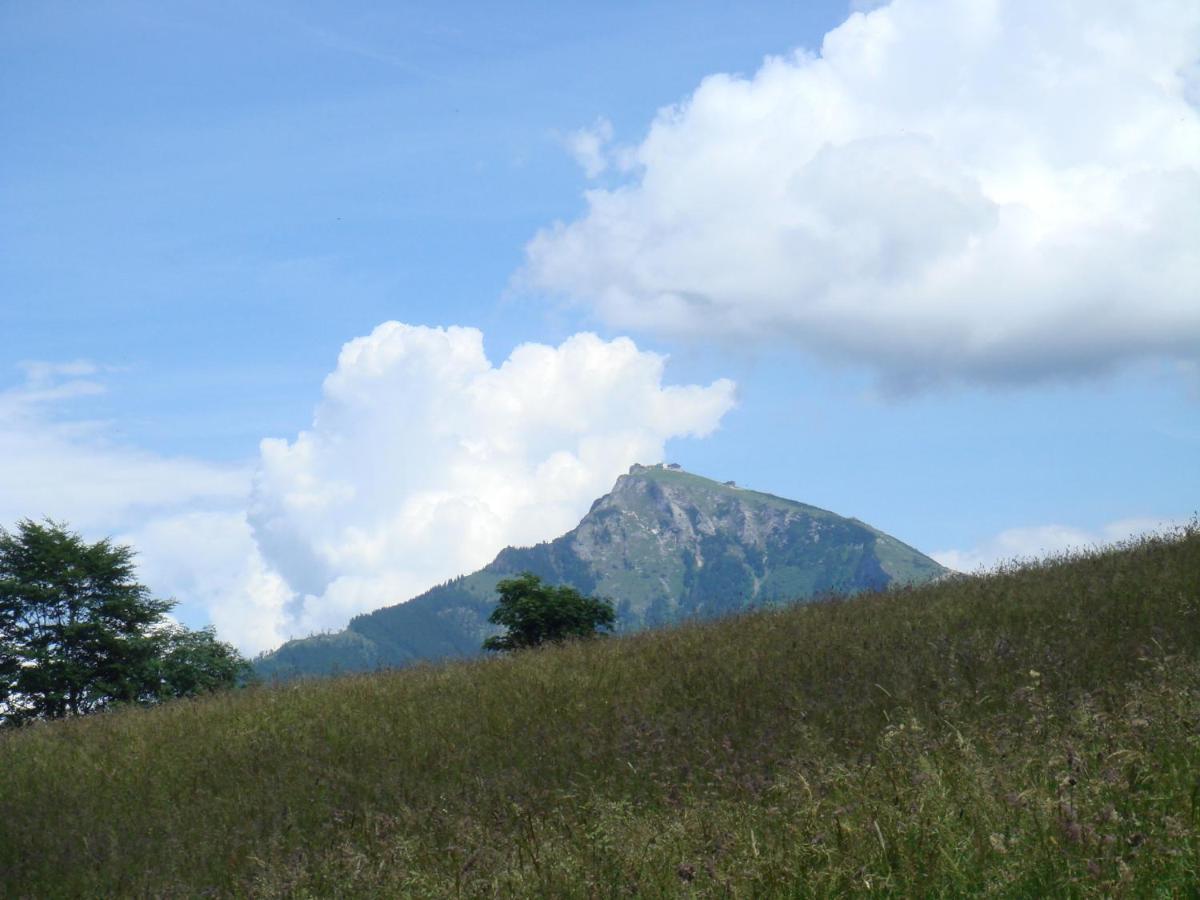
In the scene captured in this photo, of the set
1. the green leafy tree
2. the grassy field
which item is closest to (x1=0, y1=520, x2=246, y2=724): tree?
the green leafy tree

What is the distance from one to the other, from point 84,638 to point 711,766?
29399 millimetres

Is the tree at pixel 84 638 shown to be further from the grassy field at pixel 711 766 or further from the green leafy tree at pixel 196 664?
the grassy field at pixel 711 766

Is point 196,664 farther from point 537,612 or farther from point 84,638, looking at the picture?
point 537,612

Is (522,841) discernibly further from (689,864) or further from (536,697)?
(536,697)

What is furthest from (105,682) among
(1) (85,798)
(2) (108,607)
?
(1) (85,798)

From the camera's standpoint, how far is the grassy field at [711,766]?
5.01 m

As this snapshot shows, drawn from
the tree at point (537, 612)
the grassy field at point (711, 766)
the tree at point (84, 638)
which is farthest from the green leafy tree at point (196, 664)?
the grassy field at point (711, 766)

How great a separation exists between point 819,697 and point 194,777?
652cm

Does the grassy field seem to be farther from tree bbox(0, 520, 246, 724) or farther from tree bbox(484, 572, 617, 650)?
tree bbox(0, 520, 246, 724)

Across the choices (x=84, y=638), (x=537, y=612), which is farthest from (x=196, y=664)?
(x=537, y=612)

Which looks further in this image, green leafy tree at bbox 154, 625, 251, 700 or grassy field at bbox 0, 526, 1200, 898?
green leafy tree at bbox 154, 625, 251, 700

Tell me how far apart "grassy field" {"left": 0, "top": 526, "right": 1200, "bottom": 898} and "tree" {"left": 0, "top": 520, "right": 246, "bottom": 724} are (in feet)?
54.6

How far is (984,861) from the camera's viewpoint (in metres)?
4.70

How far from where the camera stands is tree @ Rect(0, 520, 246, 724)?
101 ft
